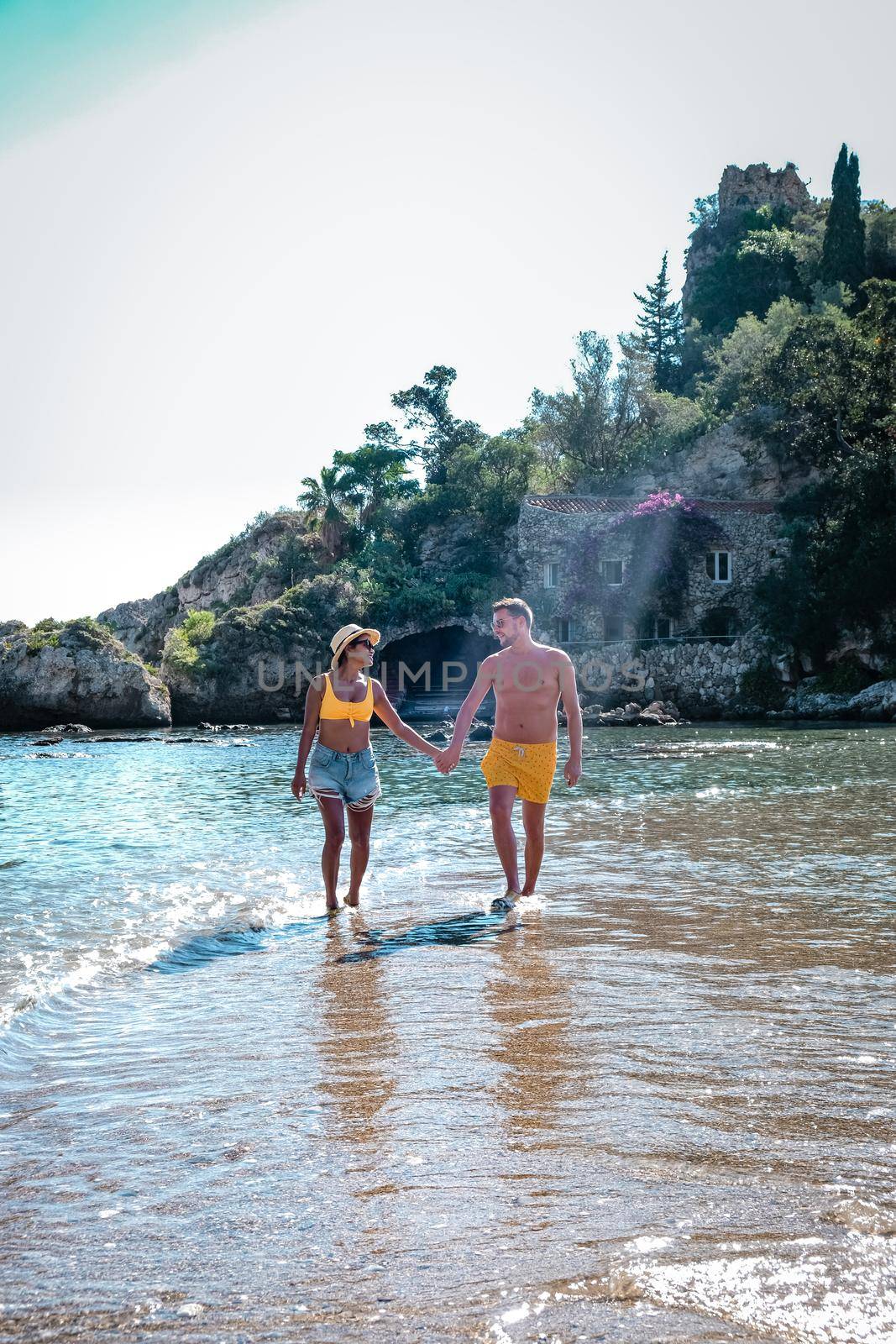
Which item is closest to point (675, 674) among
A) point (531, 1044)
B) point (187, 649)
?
point (187, 649)

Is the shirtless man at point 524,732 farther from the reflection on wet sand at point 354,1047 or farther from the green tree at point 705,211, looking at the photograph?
the green tree at point 705,211

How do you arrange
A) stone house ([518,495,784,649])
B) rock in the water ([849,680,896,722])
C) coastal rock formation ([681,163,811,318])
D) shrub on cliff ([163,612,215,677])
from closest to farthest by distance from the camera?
rock in the water ([849,680,896,722]), stone house ([518,495,784,649]), shrub on cliff ([163,612,215,677]), coastal rock formation ([681,163,811,318])

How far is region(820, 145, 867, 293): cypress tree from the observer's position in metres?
52.5

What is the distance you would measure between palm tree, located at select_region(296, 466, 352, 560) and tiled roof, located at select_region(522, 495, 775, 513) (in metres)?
12.2

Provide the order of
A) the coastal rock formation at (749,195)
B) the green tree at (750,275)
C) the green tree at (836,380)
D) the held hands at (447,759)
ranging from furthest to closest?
1. the coastal rock formation at (749,195)
2. the green tree at (750,275)
3. the green tree at (836,380)
4. the held hands at (447,759)

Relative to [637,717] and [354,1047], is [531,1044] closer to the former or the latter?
[354,1047]

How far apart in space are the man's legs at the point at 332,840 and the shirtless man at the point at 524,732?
2.97ft

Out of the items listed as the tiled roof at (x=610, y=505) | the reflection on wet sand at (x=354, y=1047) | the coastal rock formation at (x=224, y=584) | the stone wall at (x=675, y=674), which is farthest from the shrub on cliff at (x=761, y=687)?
the reflection on wet sand at (x=354, y=1047)

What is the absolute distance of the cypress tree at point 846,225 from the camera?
52.5m

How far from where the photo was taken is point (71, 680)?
40.7 m

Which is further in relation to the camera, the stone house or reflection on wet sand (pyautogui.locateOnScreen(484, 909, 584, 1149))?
the stone house

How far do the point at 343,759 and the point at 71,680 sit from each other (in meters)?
36.1

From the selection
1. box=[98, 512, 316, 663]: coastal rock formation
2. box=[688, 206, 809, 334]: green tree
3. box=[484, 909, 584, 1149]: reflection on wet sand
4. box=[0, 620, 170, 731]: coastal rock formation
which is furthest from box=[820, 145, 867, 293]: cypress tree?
box=[484, 909, 584, 1149]: reflection on wet sand

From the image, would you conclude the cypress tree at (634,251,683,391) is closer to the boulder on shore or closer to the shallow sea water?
the boulder on shore
